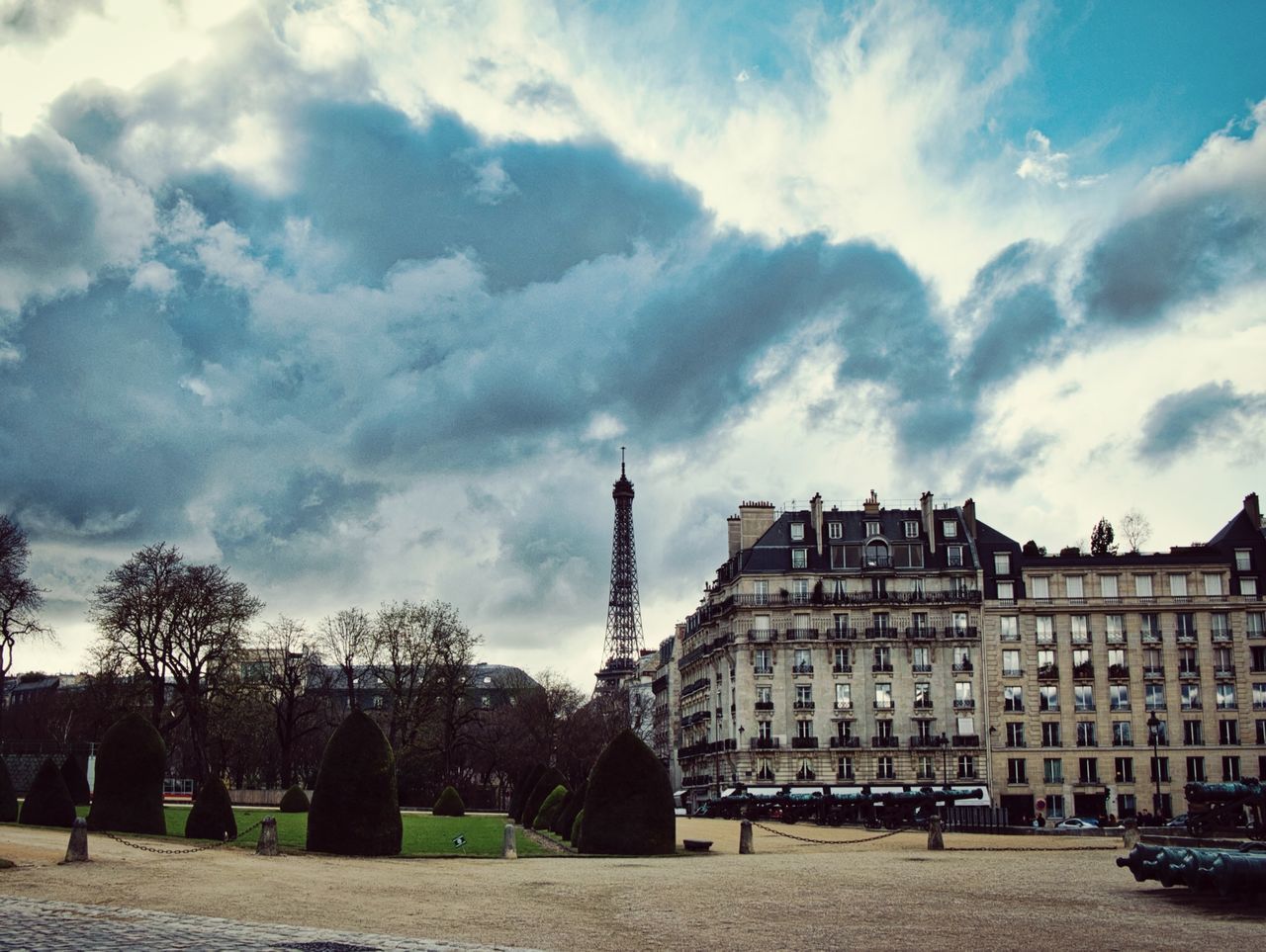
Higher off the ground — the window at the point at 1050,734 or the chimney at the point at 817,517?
the chimney at the point at 817,517

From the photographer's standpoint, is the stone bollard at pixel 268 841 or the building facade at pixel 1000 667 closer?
the stone bollard at pixel 268 841

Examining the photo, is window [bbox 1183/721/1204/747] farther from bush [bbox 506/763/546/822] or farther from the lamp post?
bush [bbox 506/763/546/822]

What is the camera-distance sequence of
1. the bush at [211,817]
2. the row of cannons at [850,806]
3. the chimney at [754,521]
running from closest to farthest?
the bush at [211,817] → the row of cannons at [850,806] → the chimney at [754,521]

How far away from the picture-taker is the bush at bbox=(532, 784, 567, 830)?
51.0 m

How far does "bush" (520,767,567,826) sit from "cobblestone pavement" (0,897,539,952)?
3836 centimetres

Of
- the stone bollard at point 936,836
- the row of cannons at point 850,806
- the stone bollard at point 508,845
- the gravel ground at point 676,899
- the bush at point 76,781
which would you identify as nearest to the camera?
the gravel ground at point 676,899

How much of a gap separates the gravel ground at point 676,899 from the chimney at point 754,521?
5496cm

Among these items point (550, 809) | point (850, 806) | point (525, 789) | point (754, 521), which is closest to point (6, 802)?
point (550, 809)

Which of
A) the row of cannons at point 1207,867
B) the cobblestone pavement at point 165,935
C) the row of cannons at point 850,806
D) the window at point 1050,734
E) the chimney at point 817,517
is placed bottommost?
the row of cannons at point 850,806

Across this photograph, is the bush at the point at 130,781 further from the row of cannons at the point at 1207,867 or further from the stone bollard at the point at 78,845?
the row of cannons at the point at 1207,867

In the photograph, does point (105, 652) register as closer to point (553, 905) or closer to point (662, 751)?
point (553, 905)

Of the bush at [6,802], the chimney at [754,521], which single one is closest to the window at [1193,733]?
the chimney at [754,521]

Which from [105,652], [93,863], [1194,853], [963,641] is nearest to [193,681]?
[105,652]

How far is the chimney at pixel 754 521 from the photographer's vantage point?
8856 cm
